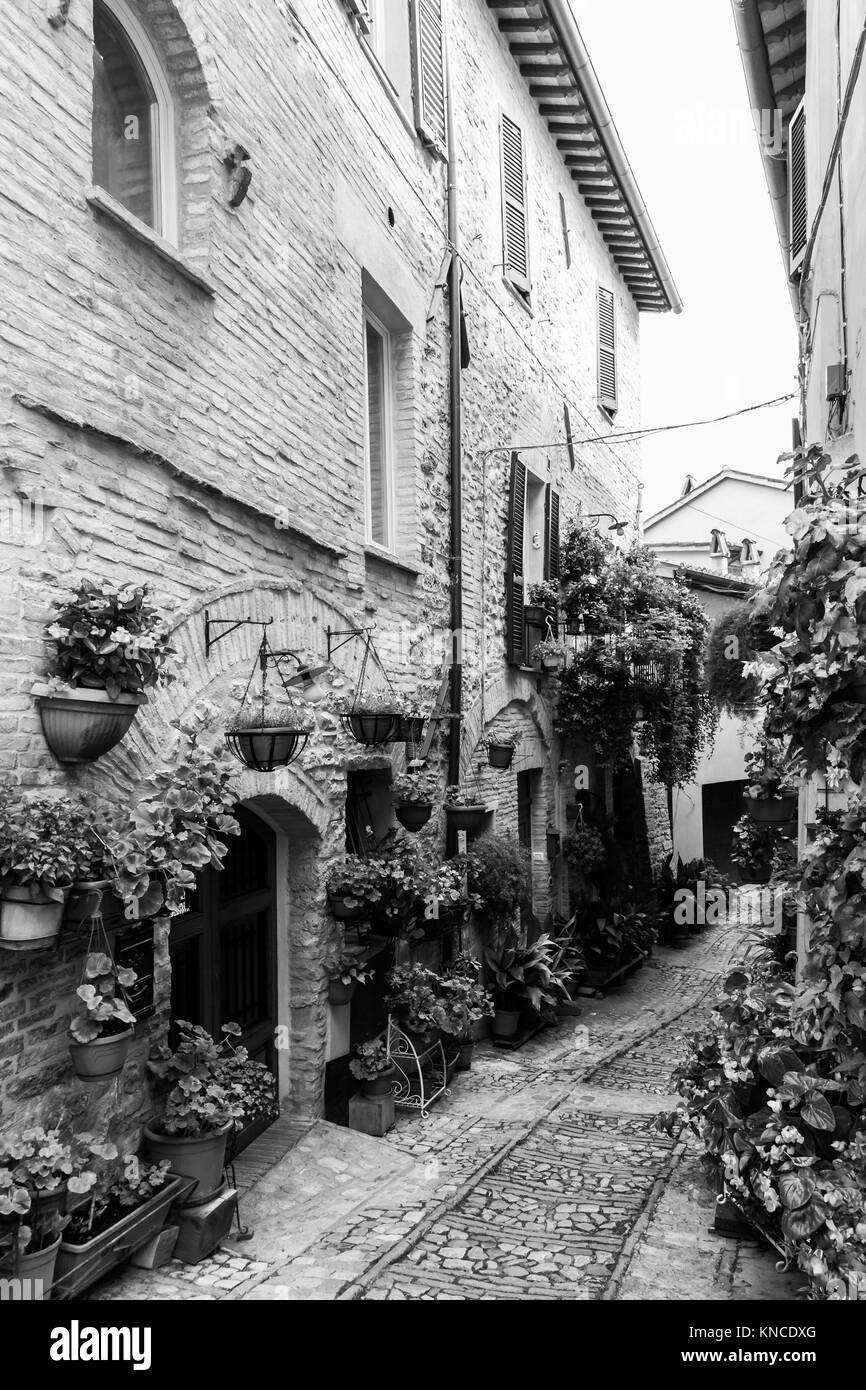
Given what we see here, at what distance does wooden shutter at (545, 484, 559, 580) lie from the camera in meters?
11.8

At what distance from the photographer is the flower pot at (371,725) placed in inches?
249

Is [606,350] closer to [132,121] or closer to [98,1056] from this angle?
[132,121]

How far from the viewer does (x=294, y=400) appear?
235 inches

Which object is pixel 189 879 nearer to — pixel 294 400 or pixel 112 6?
pixel 294 400

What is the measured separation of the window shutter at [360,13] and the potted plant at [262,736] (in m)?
4.82

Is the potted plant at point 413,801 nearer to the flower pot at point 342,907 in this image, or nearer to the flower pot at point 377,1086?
the flower pot at point 342,907

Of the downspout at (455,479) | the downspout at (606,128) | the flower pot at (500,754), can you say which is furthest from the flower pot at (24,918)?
the downspout at (606,128)

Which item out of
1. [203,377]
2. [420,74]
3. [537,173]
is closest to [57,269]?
[203,377]

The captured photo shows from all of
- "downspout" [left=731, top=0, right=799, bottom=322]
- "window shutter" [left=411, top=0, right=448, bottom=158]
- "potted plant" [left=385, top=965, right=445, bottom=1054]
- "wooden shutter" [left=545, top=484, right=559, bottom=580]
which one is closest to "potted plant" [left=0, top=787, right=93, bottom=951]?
"potted plant" [left=385, top=965, right=445, bottom=1054]

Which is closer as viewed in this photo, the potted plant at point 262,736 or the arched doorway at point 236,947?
the potted plant at point 262,736

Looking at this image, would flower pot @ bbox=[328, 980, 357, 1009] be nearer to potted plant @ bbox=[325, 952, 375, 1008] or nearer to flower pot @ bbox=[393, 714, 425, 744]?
potted plant @ bbox=[325, 952, 375, 1008]

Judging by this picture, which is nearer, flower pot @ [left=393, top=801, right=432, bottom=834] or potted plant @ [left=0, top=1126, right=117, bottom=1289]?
potted plant @ [left=0, top=1126, right=117, bottom=1289]

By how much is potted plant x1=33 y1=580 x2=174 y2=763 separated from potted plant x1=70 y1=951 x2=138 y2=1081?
0.79 metres

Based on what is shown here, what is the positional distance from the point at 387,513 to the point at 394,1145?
180 inches
